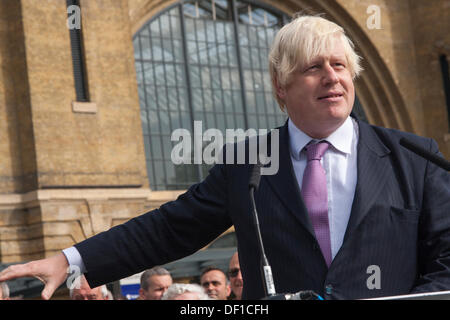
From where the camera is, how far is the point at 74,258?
8.98 ft

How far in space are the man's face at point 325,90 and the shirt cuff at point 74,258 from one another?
33.3 inches

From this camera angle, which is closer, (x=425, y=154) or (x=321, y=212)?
(x=425, y=154)

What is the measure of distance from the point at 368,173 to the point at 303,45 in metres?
0.44

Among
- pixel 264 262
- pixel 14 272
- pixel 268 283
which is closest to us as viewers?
pixel 268 283

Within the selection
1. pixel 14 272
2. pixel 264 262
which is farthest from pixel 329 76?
pixel 14 272

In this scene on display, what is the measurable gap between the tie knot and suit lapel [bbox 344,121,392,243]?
11 cm

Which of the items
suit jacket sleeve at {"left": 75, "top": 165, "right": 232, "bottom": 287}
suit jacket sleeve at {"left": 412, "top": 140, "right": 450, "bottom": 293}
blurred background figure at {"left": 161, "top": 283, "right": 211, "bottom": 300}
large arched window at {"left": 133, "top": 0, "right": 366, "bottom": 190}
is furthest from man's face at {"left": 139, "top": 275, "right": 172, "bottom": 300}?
large arched window at {"left": 133, "top": 0, "right": 366, "bottom": 190}

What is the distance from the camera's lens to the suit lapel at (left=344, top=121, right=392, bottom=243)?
2.58m

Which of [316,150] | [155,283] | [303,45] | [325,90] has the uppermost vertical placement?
[303,45]

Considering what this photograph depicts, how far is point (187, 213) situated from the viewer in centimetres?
290

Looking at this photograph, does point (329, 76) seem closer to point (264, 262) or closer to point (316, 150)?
point (316, 150)

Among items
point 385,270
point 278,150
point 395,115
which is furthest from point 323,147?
point 395,115
